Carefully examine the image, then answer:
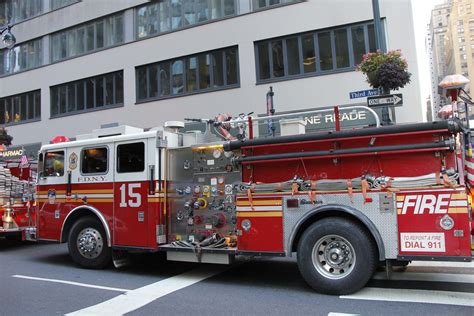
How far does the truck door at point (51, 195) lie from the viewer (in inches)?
345

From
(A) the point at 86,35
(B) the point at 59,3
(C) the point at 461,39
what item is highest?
(C) the point at 461,39

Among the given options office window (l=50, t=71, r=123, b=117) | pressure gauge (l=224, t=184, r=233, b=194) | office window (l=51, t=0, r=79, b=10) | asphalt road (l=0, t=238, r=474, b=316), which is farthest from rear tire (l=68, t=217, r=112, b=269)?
office window (l=51, t=0, r=79, b=10)

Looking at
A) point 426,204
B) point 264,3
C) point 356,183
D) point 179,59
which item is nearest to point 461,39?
point 264,3

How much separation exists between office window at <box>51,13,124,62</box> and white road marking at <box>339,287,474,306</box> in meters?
20.3

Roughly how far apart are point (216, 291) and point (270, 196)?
1612 millimetres

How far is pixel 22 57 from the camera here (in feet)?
91.7

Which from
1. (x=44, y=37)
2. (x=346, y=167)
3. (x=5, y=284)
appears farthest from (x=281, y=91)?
(x=44, y=37)

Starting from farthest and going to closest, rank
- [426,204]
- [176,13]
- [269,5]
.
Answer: [176,13]
[269,5]
[426,204]

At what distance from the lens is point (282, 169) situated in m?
6.88

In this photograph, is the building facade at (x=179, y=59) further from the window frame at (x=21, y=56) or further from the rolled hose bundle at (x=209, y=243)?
the rolled hose bundle at (x=209, y=243)

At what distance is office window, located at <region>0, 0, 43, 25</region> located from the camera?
1088 inches

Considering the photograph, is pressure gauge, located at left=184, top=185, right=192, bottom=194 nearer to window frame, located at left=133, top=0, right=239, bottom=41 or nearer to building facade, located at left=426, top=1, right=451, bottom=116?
window frame, located at left=133, top=0, right=239, bottom=41

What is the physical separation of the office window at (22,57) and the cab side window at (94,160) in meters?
21.0

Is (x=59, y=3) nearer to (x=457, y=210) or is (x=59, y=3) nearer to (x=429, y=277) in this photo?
(x=429, y=277)
